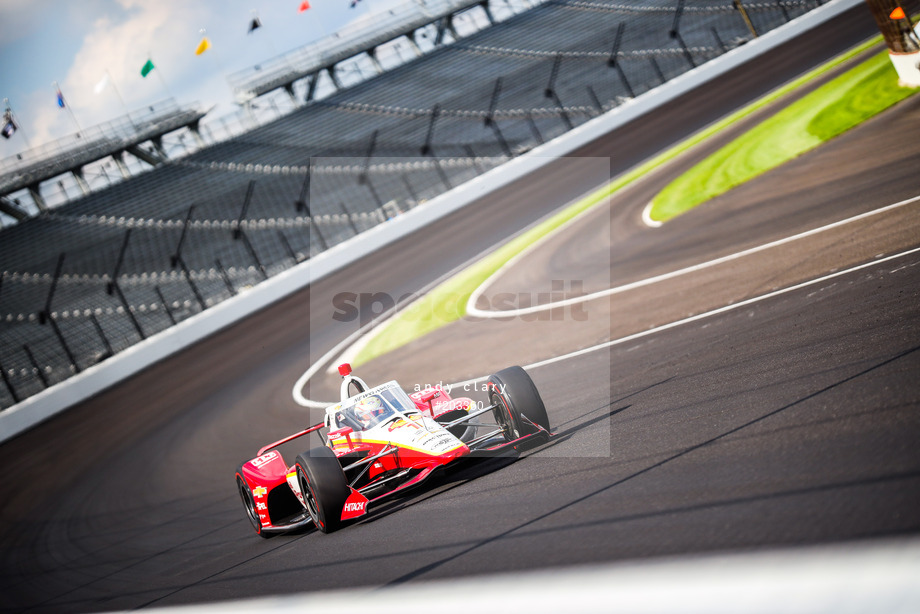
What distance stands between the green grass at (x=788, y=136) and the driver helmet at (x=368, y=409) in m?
8.86

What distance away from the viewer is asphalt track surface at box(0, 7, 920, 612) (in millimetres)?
3631

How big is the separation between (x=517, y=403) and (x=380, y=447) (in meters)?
1.16

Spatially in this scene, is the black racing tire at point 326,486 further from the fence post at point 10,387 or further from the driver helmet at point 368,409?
the fence post at point 10,387

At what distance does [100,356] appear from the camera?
19047mm

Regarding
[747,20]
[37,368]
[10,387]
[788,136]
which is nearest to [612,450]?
[788,136]

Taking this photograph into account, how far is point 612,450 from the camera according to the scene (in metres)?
5.28

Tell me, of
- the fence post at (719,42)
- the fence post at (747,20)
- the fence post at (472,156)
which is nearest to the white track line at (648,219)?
the fence post at (472,156)

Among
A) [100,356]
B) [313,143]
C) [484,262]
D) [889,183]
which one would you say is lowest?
[889,183]

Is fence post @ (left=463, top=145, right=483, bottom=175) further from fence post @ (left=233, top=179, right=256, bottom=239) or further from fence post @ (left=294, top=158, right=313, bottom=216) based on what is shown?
fence post @ (left=233, top=179, right=256, bottom=239)

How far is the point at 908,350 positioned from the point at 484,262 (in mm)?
13313

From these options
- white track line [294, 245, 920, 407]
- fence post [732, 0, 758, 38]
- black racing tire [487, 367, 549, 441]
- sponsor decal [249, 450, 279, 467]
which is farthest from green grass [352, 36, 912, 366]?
fence post [732, 0, 758, 38]

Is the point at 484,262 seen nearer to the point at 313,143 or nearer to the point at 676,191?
the point at 676,191

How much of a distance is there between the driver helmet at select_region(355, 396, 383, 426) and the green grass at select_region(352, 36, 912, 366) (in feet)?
24.0

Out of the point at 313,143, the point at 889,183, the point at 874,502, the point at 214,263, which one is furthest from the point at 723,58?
the point at 874,502
